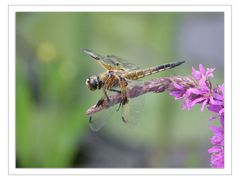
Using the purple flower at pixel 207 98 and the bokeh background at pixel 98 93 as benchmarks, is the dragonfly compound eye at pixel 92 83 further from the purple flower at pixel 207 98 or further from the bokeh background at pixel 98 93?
the bokeh background at pixel 98 93

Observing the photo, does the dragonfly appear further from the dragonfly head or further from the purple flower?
the purple flower

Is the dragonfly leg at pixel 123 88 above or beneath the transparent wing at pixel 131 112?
above

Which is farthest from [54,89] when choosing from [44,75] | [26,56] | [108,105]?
[108,105]

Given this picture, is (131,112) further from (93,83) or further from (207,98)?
(207,98)

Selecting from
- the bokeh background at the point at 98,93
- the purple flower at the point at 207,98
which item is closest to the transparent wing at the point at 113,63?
the purple flower at the point at 207,98

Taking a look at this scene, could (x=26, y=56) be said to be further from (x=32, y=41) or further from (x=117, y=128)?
(x=117, y=128)
